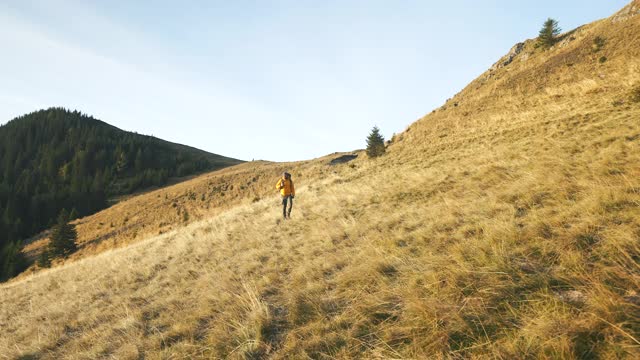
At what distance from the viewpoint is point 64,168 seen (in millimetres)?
86188

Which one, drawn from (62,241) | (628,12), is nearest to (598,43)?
(628,12)

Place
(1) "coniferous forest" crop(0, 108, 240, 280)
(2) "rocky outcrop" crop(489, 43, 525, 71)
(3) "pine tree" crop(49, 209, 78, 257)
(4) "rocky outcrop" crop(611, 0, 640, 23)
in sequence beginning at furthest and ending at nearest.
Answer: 1. (1) "coniferous forest" crop(0, 108, 240, 280)
2. (2) "rocky outcrop" crop(489, 43, 525, 71)
3. (3) "pine tree" crop(49, 209, 78, 257)
4. (4) "rocky outcrop" crop(611, 0, 640, 23)

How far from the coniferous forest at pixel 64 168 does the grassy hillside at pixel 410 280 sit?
130 feet

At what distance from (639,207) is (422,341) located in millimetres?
3783

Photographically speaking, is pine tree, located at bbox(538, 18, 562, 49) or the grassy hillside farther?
pine tree, located at bbox(538, 18, 562, 49)

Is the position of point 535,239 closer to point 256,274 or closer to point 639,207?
point 639,207

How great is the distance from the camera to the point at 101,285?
336 inches

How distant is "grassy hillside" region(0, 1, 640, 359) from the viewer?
112 inches

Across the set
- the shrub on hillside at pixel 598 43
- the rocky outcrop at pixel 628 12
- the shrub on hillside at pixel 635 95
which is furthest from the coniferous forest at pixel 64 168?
the rocky outcrop at pixel 628 12

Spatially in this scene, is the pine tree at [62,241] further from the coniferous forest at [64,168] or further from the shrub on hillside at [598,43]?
the shrub on hillside at [598,43]

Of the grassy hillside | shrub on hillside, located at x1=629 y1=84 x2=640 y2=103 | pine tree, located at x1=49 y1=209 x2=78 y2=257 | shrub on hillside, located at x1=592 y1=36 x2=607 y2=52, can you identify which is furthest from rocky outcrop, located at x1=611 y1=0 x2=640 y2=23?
pine tree, located at x1=49 y1=209 x2=78 y2=257

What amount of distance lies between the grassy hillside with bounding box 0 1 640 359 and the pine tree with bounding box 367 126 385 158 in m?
17.4

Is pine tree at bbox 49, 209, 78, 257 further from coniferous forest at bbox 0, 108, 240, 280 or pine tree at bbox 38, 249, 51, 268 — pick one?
coniferous forest at bbox 0, 108, 240, 280

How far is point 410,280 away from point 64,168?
360 ft
